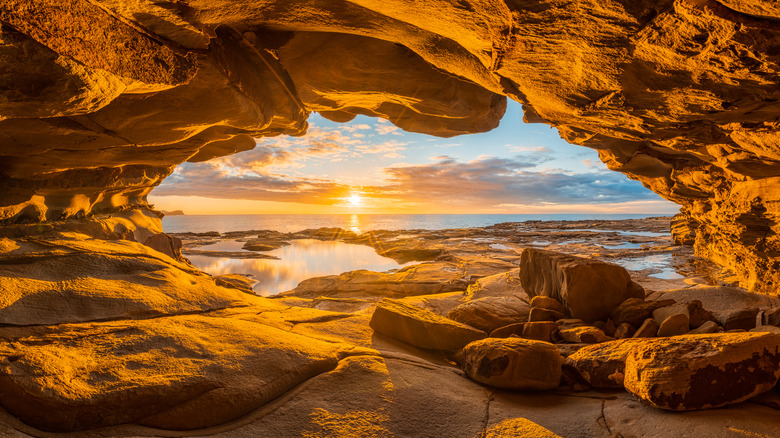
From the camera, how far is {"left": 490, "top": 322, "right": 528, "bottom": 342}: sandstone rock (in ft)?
16.2

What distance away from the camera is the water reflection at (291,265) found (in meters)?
14.6

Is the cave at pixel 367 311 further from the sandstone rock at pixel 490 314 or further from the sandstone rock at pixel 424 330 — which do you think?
the sandstone rock at pixel 490 314

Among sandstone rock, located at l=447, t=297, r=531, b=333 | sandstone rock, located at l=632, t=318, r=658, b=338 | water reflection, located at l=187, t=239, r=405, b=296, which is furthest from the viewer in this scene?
water reflection, located at l=187, t=239, r=405, b=296

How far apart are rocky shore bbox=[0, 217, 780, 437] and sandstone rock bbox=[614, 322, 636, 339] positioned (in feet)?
0.11

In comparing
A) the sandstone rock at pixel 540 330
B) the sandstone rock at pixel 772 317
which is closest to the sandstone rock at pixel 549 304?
the sandstone rock at pixel 540 330

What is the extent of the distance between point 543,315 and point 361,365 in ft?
11.5

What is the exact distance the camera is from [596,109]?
430 centimetres

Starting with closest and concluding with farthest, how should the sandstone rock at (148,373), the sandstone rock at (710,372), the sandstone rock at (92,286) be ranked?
the sandstone rock at (148,373), the sandstone rock at (710,372), the sandstone rock at (92,286)

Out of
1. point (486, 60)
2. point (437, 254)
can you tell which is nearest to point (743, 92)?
point (486, 60)

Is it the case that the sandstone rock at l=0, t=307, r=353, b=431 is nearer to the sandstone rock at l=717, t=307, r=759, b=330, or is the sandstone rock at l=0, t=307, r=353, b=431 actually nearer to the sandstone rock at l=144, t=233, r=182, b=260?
the sandstone rock at l=717, t=307, r=759, b=330

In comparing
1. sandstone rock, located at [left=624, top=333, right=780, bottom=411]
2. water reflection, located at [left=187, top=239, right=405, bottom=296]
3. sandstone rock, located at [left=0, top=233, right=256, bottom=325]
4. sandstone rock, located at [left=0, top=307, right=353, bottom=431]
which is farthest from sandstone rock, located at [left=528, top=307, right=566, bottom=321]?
water reflection, located at [left=187, top=239, right=405, bottom=296]

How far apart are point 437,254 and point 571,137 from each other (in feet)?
36.1

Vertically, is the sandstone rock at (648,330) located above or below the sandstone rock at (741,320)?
below

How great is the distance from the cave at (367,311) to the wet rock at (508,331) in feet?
0.88
